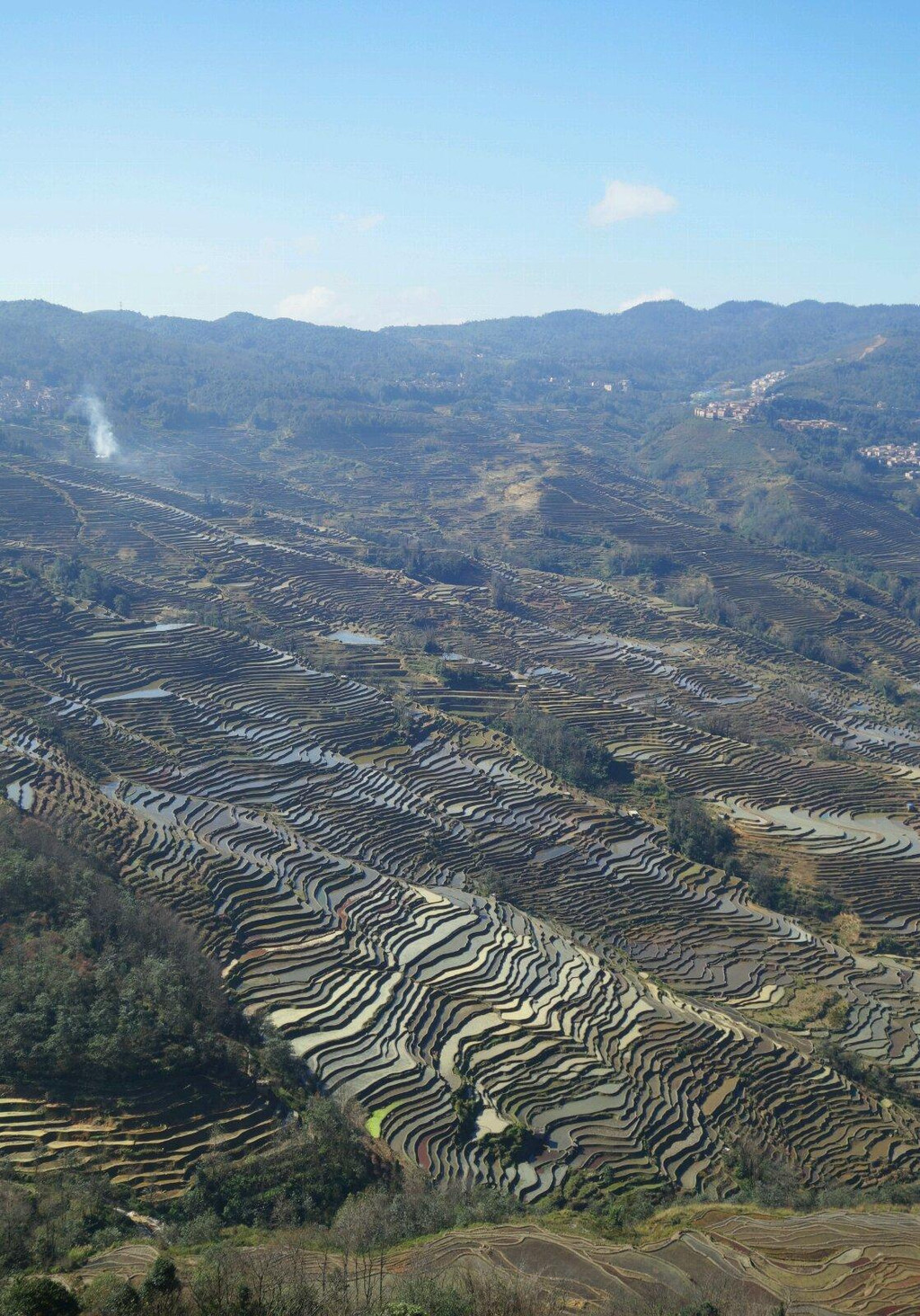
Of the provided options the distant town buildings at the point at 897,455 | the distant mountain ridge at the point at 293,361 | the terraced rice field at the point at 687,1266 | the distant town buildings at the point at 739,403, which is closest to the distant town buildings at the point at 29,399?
the distant mountain ridge at the point at 293,361

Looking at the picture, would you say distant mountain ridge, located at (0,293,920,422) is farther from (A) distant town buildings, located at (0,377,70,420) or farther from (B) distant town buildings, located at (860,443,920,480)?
(B) distant town buildings, located at (860,443,920,480)

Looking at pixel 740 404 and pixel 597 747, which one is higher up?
pixel 740 404

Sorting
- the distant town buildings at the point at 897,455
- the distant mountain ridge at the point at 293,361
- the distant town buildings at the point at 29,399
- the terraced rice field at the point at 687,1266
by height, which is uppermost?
the distant mountain ridge at the point at 293,361

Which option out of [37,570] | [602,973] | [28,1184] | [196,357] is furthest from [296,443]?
[28,1184]

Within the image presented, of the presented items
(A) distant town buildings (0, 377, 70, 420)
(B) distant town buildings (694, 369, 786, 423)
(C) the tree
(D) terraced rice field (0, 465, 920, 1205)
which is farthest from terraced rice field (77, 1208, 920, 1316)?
(B) distant town buildings (694, 369, 786, 423)

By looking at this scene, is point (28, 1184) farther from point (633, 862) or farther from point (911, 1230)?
point (633, 862)

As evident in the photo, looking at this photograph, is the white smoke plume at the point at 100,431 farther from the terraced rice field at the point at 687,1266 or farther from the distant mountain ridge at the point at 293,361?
the terraced rice field at the point at 687,1266
